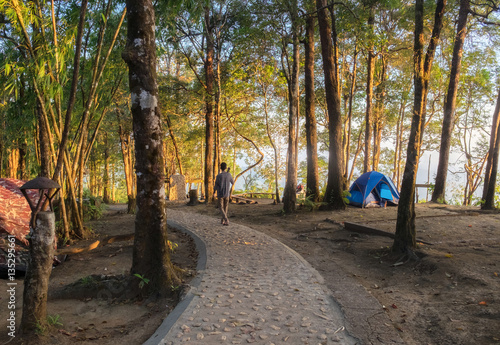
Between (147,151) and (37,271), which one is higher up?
(147,151)

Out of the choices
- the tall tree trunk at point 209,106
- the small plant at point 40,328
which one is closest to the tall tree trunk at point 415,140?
the small plant at point 40,328

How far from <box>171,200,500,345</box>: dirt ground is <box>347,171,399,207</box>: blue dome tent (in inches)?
80.5

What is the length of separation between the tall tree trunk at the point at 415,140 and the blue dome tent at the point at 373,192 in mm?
6489

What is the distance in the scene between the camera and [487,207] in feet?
37.8

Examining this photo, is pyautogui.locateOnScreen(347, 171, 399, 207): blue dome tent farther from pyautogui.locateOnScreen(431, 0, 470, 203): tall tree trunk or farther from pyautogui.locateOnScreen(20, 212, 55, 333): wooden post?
pyautogui.locateOnScreen(20, 212, 55, 333): wooden post

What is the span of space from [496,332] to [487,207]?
10149 mm

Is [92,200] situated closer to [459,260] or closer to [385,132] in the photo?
[459,260]

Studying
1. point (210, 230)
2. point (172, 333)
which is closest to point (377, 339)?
point (172, 333)

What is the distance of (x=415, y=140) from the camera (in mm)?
6164

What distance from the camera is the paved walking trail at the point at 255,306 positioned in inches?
123

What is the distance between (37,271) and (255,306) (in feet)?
7.84

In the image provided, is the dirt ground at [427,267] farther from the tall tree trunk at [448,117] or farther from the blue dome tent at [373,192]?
the tall tree trunk at [448,117]

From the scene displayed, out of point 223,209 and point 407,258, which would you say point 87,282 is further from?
point 407,258

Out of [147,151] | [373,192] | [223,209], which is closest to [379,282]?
[147,151]
